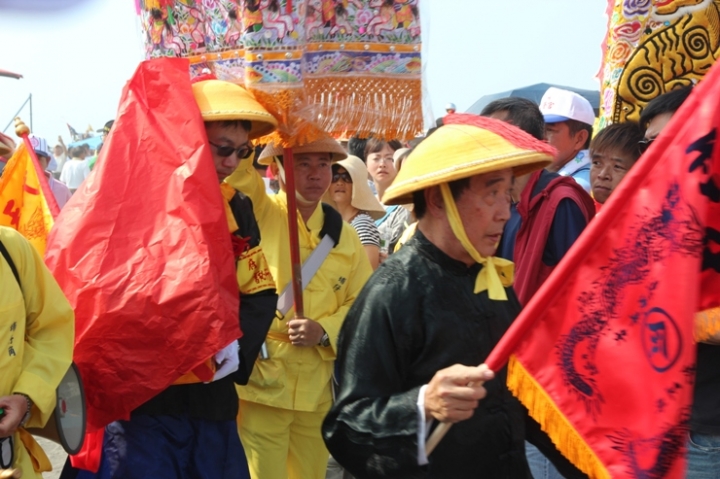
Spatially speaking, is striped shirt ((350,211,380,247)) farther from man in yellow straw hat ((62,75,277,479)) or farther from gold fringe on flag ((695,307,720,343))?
gold fringe on flag ((695,307,720,343))

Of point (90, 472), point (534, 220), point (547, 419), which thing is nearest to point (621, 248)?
point (547, 419)

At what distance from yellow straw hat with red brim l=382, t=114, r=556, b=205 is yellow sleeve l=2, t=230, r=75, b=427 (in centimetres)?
108

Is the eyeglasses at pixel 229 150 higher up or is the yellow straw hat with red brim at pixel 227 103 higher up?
the yellow straw hat with red brim at pixel 227 103

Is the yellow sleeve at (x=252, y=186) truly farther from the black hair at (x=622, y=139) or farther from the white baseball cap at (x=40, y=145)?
the white baseball cap at (x=40, y=145)

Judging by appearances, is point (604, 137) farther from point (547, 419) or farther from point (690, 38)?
point (547, 419)

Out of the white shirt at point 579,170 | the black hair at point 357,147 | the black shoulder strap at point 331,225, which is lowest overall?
the black hair at point 357,147

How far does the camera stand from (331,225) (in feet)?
16.1

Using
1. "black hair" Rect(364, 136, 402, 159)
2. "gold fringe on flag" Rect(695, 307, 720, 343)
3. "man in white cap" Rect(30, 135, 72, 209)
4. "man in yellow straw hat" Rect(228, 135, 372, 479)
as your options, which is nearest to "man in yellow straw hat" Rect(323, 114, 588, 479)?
"gold fringe on flag" Rect(695, 307, 720, 343)

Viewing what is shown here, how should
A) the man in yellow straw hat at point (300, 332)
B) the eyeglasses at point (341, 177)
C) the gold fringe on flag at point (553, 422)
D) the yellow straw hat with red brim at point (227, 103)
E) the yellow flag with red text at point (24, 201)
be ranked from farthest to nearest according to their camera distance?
the eyeglasses at point (341, 177)
the man in yellow straw hat at point (300, 332)
the yellow flag with red text at point (24, 201)
the yellow straw hat with red brim at point (227, 103)
the gold fringe on flag at point (553, 422)

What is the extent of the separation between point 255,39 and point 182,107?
45 cm

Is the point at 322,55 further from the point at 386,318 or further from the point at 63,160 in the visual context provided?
the point at 63,160

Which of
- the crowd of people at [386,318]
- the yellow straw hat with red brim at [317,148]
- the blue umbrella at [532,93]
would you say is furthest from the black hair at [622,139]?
the blue umbrella at [532,93]

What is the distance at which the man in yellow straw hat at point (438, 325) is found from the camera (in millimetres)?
2512

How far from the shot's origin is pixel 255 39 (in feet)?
11.8
